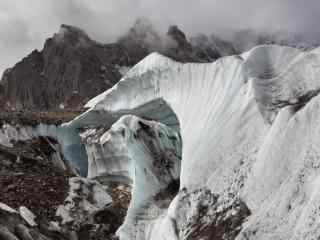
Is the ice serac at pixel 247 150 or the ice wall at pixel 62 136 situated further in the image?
the ice wall at pixel 62 136

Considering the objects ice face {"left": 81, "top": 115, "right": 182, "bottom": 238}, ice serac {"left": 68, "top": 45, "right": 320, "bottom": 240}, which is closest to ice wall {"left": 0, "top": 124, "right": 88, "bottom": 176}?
ice face {"left": 81, "top": 115, "right": 182, "bottom": 238}

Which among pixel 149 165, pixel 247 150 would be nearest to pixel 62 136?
pixel 149 165

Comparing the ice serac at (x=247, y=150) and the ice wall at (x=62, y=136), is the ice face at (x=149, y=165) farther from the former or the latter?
the ice wall at (x=62, y=136)

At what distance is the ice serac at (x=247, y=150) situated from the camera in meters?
11.0

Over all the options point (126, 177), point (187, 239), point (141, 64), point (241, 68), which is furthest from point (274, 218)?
point (126, 177)

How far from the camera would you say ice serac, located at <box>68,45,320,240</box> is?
11.0 meters

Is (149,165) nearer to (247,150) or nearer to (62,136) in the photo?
(247,150)

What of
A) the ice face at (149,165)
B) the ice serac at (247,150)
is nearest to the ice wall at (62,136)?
the ice face at (149,165)

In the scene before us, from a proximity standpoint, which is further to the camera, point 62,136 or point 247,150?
point 62,136

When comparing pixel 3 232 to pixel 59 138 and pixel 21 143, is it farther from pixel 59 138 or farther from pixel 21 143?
pixel 59 138

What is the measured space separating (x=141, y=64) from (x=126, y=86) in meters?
2.28

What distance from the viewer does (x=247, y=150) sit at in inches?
Result: 529

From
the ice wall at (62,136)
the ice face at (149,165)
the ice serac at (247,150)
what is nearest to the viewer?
the ice serac at (247,150)

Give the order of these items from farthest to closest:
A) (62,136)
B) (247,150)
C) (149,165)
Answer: (62,136), (149,165), (247,150)
